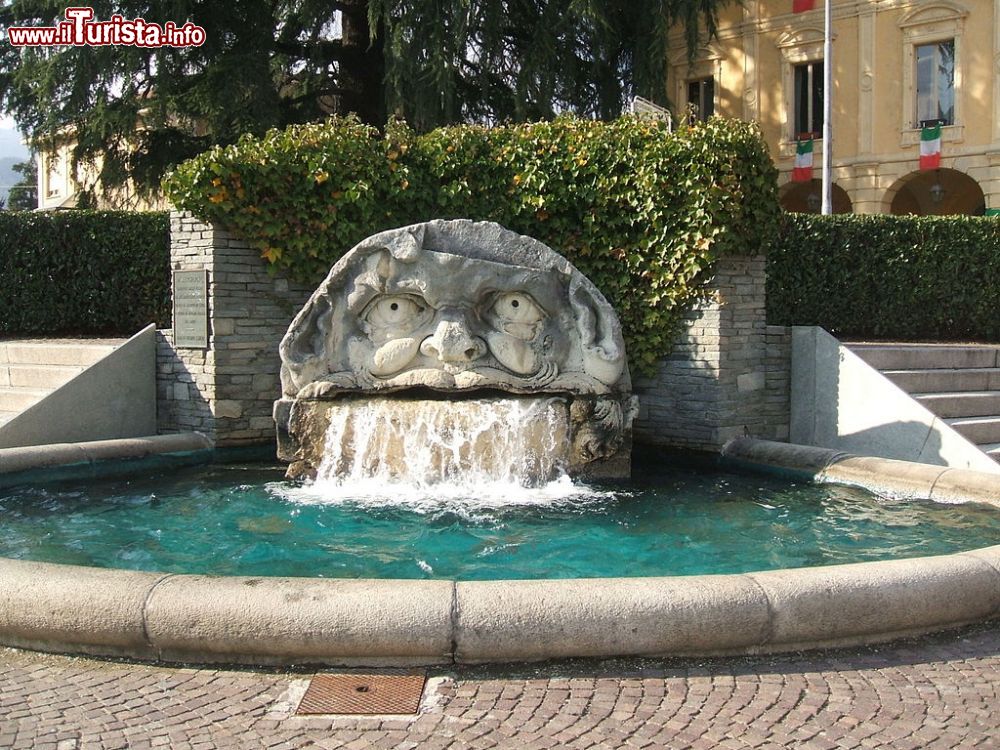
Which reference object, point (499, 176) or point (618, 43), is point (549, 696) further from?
point (618, 43)

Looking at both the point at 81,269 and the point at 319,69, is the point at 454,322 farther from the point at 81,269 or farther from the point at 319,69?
the point at 319,69

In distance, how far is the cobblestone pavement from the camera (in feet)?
10.7

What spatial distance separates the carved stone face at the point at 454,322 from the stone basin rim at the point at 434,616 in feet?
12.5

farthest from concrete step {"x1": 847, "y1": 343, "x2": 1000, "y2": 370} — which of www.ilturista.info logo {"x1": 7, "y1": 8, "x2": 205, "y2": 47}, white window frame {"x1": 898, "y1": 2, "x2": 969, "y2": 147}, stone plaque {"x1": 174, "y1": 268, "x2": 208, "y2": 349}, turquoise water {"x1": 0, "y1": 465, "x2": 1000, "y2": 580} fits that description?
white window frame {"x1": 898, "y1": 2, "x2": 969, "y2": 147}

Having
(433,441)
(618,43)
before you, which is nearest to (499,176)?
(433,441)

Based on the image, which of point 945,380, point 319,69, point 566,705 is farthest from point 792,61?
point 566,705

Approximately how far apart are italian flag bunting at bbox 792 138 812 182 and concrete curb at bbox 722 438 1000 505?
63.8 ft

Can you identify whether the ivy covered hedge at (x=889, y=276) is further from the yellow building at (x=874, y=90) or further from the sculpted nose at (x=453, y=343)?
the yellow building at (x=874, y=90)

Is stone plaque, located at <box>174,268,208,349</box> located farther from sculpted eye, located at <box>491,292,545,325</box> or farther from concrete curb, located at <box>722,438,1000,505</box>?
concrete curb, located at <box>722,438,1000,505</box>

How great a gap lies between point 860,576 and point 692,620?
0.86 meters

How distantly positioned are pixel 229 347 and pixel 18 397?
2.62 meters

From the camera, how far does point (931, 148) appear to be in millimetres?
24016

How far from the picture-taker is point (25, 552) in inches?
224

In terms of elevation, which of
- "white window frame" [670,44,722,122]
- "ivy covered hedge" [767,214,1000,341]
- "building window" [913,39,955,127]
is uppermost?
"white window frame" [670,44,722,122]
